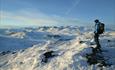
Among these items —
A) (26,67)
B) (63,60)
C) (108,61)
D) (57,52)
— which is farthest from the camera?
(57,52)

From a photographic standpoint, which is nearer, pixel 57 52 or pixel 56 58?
pixel 56 58

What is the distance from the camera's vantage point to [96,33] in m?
21.2

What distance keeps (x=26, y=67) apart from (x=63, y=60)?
4048 millimetres

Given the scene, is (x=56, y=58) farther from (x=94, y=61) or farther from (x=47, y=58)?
(x=94, y=61)

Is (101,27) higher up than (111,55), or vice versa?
(101,27)

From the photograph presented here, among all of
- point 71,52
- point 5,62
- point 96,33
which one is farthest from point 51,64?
Answer: point 5,62

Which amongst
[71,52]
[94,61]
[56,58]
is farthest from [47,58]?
[94,61]

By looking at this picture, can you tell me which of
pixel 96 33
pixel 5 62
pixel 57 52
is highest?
pixel 96 33

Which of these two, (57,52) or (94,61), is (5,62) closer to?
(57,52)

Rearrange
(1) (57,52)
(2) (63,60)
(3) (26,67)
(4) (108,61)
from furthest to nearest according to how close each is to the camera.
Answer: (1) (57,52) → (3) (26,67) → (2) (63,60) → (4) (108,61)

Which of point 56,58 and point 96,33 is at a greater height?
point 96,33

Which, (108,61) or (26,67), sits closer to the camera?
(108,61)

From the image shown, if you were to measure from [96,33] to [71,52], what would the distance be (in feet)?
10.2

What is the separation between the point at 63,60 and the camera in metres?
20.3
